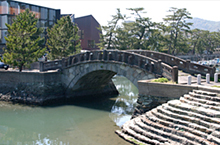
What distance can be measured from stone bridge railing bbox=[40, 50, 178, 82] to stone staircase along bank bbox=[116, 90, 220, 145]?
3194mm

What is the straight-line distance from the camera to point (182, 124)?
13.6 meters

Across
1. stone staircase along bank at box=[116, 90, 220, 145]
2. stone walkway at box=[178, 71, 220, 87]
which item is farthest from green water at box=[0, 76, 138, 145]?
stone walkway at box=[178, 71, 220, 87]

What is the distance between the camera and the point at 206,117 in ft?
43.2

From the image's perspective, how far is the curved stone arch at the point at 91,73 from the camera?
22781 mm

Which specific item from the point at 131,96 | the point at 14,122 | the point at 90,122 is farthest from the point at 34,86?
the point at 131,96

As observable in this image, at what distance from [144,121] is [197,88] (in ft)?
12.7

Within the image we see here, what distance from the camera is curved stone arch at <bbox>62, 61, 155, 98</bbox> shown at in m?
22.8

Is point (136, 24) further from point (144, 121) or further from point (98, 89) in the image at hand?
point (144, 121)

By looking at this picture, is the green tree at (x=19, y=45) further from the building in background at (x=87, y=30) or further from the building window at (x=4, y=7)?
the building in background at (x=87, y=30)

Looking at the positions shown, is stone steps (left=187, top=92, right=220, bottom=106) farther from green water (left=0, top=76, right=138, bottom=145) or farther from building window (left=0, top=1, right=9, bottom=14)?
building window (left=0, top=1, right=9, bottom=14)

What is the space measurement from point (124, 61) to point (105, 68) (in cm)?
255

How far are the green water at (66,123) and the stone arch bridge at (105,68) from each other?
7.53 ft

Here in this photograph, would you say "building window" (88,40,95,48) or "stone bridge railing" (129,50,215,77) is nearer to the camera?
"stone bridge railing" (129,50,215,77)

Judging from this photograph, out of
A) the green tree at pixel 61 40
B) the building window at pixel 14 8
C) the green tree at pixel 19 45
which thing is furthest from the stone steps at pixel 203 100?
the building window at pixel 14 8
